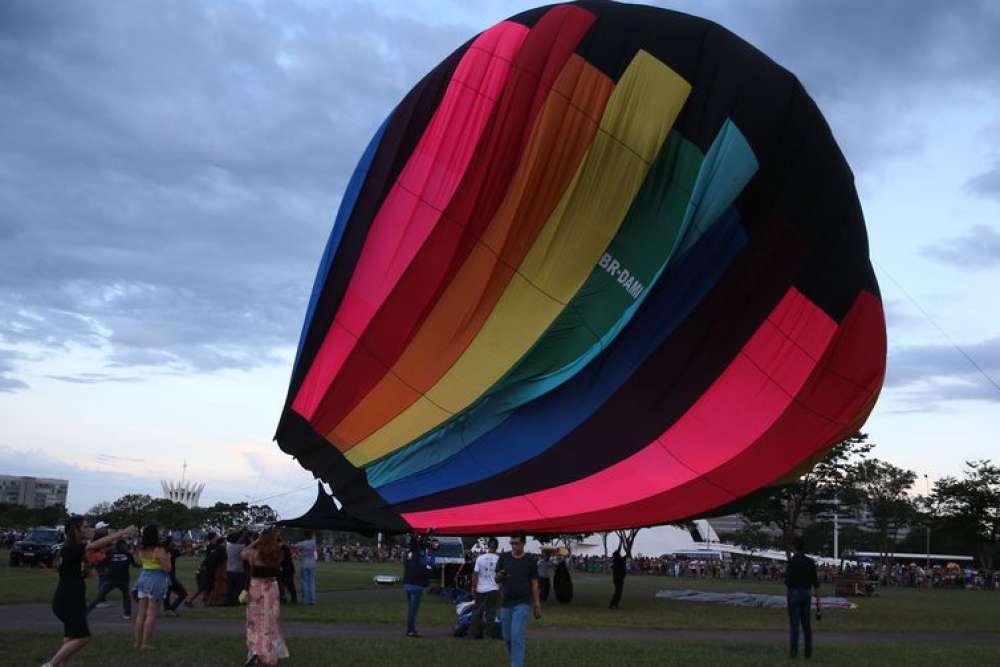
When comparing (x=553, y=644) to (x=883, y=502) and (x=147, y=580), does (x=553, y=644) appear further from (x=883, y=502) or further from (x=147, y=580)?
(x=883, y=502)

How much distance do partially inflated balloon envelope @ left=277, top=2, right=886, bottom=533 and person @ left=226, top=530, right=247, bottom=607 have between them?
13.0ft

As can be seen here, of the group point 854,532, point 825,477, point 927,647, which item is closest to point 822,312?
point 927,647

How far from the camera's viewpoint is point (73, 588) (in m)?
9.02

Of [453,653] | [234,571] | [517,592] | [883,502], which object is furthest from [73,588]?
[883,502]

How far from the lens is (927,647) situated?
47.8 ft

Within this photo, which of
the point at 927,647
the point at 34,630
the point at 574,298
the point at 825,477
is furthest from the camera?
the point at 825,477

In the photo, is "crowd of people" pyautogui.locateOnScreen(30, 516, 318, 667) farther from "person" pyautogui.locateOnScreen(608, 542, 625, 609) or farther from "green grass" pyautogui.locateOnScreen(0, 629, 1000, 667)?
"person" pyautogui.locateOnScreen(608, 542, 625, 609)

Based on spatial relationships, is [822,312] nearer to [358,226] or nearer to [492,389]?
[492,389]

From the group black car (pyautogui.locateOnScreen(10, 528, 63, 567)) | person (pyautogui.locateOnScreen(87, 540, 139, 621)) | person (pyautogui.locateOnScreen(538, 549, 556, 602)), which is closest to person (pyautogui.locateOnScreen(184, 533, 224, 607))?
person (pyautogui.locateOnScreen(87, 540, 139, 621))

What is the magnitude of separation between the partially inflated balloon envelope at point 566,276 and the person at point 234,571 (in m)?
3.98

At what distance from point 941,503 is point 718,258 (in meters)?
52.9

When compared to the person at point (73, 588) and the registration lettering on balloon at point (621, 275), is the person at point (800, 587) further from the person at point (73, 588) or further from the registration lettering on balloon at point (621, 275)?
the person at point (73, 588)

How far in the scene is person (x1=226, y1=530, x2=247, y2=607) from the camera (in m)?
18.5

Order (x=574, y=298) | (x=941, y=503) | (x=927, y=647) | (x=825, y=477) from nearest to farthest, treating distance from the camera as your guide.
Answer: (x=927, y=647) < (x=574, y=298) < (x=825, y=477) < (x=941, y=503)
